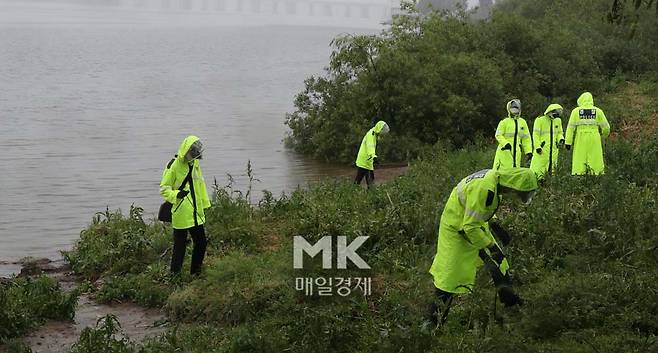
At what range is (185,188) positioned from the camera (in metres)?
9.97

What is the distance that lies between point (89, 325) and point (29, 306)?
0.71 meters

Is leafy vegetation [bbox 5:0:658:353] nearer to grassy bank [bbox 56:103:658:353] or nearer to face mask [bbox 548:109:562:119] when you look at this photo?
grassy bank [bbox 56:103:658:353]

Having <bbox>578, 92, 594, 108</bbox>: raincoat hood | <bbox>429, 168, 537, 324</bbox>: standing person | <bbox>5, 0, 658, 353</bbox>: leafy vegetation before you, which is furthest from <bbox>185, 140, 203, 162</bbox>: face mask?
<bbox>578, 92, 594, 108</bbox>: raincoat hood

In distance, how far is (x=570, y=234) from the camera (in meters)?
9.55

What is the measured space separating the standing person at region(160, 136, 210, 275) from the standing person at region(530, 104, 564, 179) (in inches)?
252

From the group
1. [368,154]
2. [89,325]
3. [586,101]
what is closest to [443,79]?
Answer: [368,154]

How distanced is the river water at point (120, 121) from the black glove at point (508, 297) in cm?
963

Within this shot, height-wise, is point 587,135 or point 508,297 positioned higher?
point 587,135

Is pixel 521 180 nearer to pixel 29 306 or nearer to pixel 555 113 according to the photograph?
pixel 29 306

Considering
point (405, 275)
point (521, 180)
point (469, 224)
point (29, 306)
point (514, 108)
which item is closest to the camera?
point (521, 180)

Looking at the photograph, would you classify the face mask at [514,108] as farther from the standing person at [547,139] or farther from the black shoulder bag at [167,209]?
the black shoulder bag at [167,209]

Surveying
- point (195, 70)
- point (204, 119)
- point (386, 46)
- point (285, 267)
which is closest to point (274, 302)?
point (285, 267)

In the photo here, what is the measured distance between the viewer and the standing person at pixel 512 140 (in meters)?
13.7

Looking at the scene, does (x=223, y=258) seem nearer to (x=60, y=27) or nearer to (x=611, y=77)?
(x=611, y=77)
